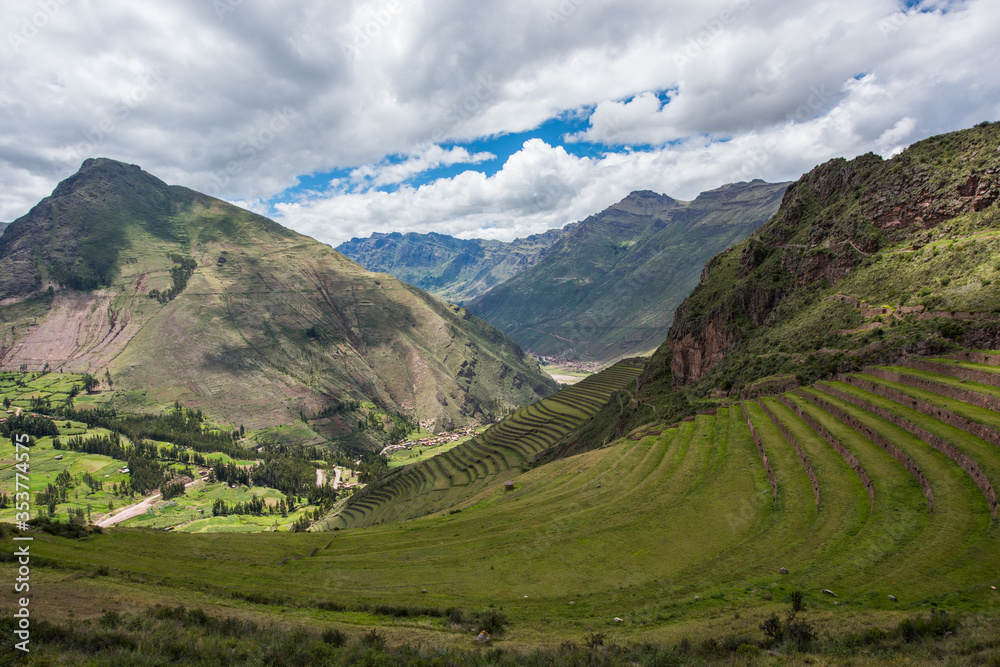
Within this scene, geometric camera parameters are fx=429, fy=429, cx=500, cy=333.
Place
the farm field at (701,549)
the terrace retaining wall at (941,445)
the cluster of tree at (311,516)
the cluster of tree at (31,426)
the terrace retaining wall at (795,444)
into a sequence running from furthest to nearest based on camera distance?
the cluster of tree at (31,426) → the cluster of tree at (311,516) → the terrace retaining wall at (795,444) → the terrace retaining wall at (941,445) → the farm field at (701,549)

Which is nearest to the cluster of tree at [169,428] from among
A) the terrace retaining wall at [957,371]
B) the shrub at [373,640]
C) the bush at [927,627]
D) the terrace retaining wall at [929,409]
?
the shrub at [373,640]

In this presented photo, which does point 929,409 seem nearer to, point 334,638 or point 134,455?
point 334,638

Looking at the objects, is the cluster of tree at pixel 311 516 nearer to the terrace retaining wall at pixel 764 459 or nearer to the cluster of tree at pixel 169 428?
the cluster of tree at pixel 169 428

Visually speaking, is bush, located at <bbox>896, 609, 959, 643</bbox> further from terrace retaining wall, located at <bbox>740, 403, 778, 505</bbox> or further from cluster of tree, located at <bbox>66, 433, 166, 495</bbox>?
cluster of tree, located at <bbox>66, 433, 166, 495</bbox>

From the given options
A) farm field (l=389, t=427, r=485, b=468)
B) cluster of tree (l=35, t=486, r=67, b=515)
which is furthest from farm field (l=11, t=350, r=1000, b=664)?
farm field (l=389, t=427, r=485, b=468)

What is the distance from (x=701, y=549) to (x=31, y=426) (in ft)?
719

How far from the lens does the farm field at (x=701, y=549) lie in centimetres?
1611

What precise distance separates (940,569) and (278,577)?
31545 millimetres

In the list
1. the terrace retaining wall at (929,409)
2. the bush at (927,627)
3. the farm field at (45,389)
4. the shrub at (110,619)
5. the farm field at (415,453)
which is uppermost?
the farm field at (45,389)

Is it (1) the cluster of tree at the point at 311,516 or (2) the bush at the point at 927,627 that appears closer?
(2) the bush at the point at 927,627

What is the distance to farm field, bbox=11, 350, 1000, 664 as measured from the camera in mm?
16109

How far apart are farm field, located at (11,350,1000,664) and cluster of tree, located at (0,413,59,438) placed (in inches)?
7081

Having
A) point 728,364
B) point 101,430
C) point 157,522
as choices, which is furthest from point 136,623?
point 101,430

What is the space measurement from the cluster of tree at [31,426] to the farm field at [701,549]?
180m
